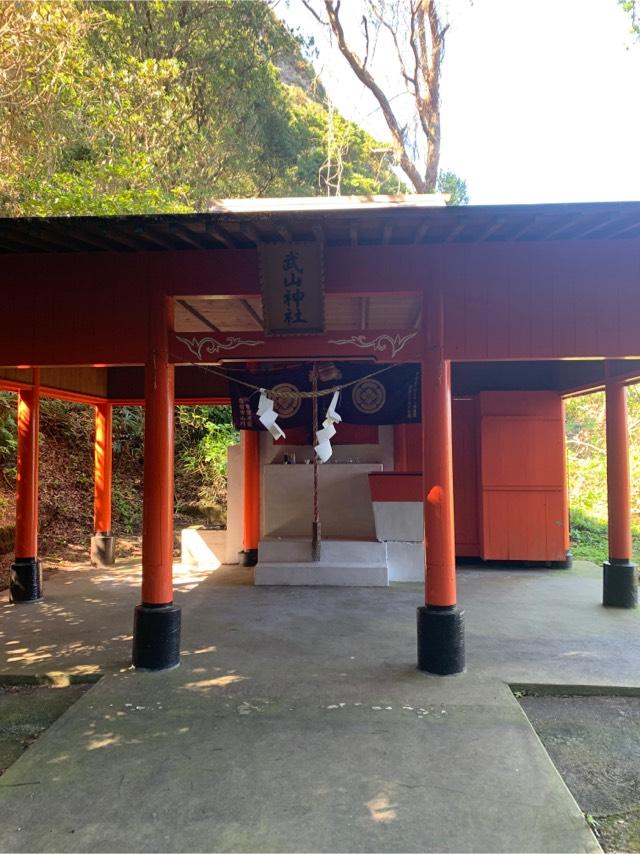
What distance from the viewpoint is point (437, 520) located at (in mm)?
4559

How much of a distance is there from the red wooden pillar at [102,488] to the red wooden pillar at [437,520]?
22.3 ft

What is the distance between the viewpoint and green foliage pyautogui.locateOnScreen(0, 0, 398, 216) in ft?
33.6

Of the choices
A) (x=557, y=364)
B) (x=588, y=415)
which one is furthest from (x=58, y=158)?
(x=588, y=415)

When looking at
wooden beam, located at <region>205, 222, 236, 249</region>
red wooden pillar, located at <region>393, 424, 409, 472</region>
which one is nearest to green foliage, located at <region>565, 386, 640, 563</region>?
red wooden pillar, located at <region>393, 424, 409, 472</region>

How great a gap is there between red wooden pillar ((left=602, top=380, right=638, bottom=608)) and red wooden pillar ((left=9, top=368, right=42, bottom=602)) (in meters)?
7.12

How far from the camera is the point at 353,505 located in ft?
30.1

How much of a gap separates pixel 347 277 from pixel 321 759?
3.45 metres

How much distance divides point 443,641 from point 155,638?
233 cm

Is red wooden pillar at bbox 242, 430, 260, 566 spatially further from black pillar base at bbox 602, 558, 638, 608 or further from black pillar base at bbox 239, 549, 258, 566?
black pillar base at bbox 602, 558, 638, 608

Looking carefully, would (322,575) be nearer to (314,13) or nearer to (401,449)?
(401,449)

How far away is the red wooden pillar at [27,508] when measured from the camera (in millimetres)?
7125

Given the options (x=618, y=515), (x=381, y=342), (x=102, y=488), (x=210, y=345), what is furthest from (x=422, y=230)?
(x=102, y=488)

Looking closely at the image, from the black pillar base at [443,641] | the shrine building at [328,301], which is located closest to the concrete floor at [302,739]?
the black pillar base at [443,641]

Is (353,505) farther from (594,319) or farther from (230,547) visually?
(594,319)
